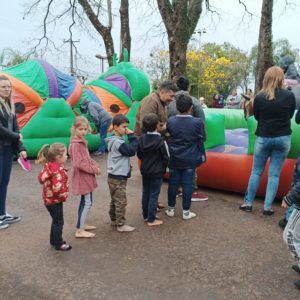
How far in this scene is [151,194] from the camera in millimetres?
4242

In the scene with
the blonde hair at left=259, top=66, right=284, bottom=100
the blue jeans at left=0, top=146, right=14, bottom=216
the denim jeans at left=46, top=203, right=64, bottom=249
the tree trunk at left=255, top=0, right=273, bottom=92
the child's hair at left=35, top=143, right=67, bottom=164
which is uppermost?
the tree trunk at left=255, top=0, right=273, bottom=92

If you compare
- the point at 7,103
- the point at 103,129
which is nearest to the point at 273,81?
the point at 7,103

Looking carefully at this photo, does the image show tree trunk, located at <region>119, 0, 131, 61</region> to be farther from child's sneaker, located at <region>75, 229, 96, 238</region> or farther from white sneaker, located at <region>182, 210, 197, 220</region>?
child's sneaker, located at <region>75, 229, 96, 238</region>

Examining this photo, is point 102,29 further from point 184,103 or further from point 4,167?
point 4,167

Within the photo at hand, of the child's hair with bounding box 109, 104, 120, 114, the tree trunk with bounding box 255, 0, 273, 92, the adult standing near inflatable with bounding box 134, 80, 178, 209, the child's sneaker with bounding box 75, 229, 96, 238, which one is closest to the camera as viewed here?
the child's sneaker with bounding box 75, 229, 96, 238

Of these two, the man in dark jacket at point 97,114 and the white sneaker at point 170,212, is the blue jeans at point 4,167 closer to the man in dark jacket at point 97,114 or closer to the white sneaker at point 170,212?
the white sneaker at point 170,212

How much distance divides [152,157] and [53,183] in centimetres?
113

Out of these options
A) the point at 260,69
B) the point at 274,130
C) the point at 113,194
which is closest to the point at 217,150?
the point at 274,130

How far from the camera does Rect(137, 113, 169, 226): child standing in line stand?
4082mm

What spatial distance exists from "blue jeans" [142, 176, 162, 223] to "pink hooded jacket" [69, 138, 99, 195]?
0.65 m

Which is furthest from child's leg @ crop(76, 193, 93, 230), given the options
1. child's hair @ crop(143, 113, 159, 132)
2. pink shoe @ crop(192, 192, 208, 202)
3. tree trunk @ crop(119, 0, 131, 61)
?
tree trunk @ crop(119, 0, 131, 61)

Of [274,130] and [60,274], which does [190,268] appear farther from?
[274,130]

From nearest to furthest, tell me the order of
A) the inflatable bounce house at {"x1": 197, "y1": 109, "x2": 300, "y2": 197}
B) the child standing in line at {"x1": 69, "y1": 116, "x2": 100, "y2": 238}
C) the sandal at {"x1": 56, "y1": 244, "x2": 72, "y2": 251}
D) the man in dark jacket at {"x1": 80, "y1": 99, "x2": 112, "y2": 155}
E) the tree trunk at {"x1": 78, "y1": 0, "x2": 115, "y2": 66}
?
the sandal at {"x1": 56, "y1": 244, "x2": 72, "y2": 251} → the child standing in line at {"x1": 69, "y1": 116, "x2": 100, "y2": 238} → the inflatable bounce house at {"x1": 197, "y1": 109, "x2": 300, "y2": 197} → the man in dark jacket at {"x1": 80, "y1": 99, "x2": 112, "y2": 155} → the tree trunk at {"x1": 78, "y1": 0, "x2": 115, "y2": 66}

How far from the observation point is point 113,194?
4.08 meters
